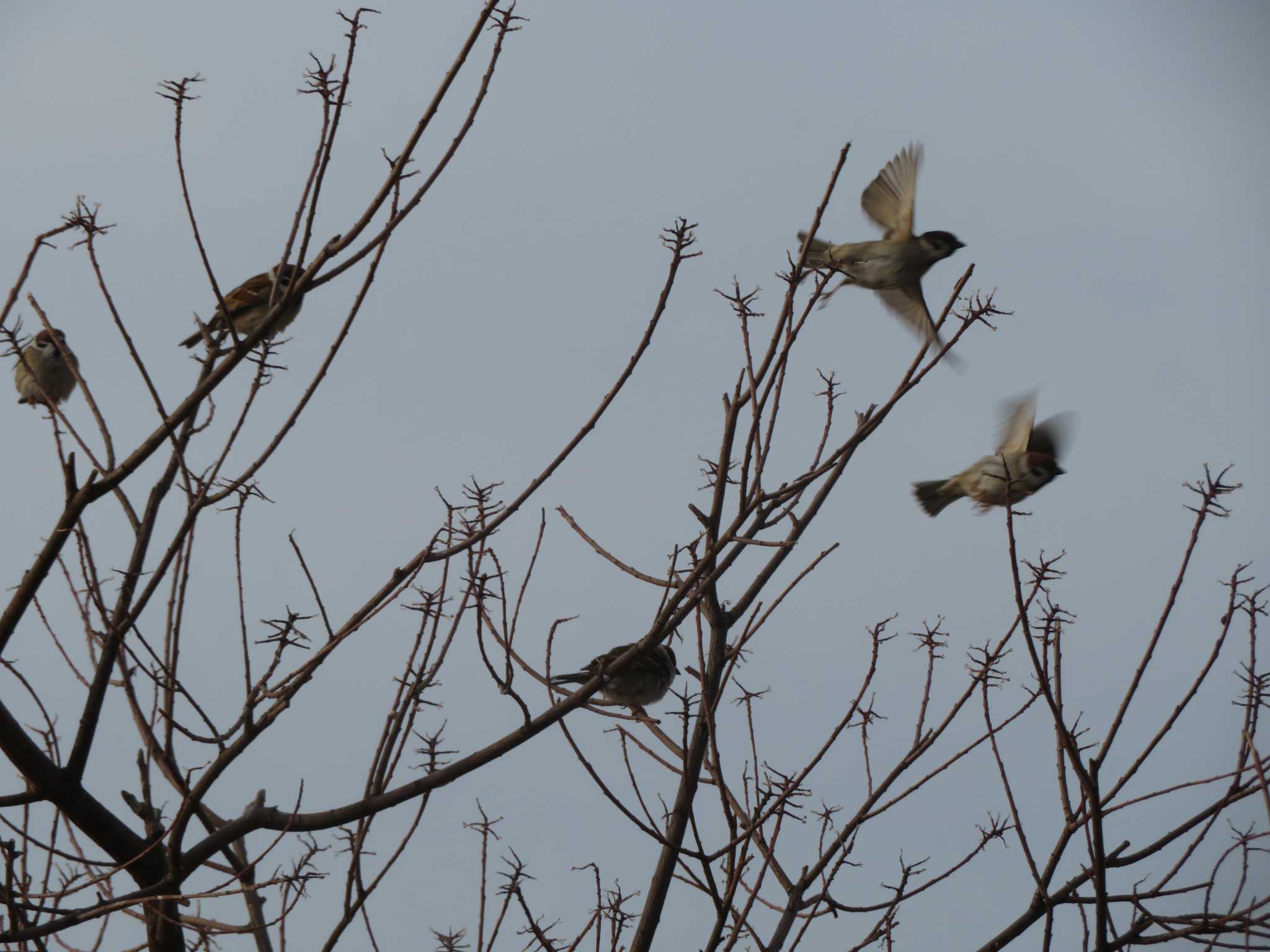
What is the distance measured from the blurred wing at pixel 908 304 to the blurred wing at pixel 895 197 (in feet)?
1.12

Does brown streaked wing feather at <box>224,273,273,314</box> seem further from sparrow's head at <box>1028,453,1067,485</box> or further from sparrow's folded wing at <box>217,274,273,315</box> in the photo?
sparrow's head at <box>1028,453,1067,485</box>

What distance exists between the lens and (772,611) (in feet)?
11.3

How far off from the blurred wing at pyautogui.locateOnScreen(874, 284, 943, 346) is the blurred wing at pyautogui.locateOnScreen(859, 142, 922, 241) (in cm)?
34

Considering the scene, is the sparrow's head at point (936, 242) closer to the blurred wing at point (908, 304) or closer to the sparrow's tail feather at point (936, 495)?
the blurred wing at point (908, 304)

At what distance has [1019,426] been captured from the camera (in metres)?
6.05

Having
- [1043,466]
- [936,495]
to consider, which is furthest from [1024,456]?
[936,495]

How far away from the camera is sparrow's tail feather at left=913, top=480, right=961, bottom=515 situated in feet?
24.8

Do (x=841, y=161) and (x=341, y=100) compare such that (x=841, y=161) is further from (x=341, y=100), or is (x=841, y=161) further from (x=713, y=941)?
(x=713, y=941)

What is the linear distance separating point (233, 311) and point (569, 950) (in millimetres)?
4718

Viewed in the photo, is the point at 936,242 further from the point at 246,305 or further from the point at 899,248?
the point at 246,305

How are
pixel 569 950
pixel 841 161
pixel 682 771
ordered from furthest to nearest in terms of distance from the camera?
pixel 569 950 < pixel 682 771 < pixel 841 161

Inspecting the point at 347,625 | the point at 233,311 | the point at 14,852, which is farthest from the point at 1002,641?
the point at 233,311

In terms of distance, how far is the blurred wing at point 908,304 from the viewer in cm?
817

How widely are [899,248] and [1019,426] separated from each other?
2363mm
